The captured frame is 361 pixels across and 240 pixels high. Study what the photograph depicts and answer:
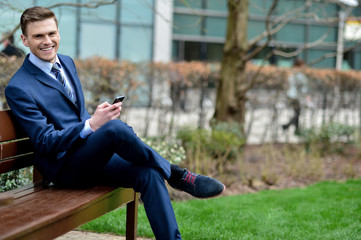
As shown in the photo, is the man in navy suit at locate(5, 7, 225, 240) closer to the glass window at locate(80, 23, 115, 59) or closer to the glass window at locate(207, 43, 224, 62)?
the glass window at locate(80, 23, 115, 59)

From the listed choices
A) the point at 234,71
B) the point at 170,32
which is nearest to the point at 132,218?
the point at 234,71

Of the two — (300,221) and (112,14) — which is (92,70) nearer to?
(300,221)

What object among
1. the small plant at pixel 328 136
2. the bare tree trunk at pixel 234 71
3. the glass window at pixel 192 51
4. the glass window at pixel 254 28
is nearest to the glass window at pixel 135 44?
the glass window at pixel 192 51

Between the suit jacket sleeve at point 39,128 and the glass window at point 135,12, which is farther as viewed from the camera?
the glass window at point 135,12

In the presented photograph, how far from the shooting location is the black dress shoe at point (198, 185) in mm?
3061

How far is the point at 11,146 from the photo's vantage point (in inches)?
117

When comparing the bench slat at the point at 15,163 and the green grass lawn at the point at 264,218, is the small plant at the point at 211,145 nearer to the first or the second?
the green grass lawn at the point at 264,218

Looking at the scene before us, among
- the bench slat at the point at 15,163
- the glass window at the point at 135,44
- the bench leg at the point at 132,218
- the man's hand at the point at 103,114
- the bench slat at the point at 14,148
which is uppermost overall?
the glass window at the point at 135,44

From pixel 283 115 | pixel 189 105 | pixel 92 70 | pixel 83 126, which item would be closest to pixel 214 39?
pixel 283 115

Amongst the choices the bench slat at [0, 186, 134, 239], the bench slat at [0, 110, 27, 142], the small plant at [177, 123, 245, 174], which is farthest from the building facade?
the bench slat at [0, 186, 134, 239]

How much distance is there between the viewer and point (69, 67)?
10.6 feet

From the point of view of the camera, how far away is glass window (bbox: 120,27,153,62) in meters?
15.0

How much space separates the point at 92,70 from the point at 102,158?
475 cm

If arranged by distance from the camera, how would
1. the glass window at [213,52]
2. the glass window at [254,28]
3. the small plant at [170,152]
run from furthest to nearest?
the glass window at [213,52] → the glass window at [254,28] → the small plant at [170,152]
